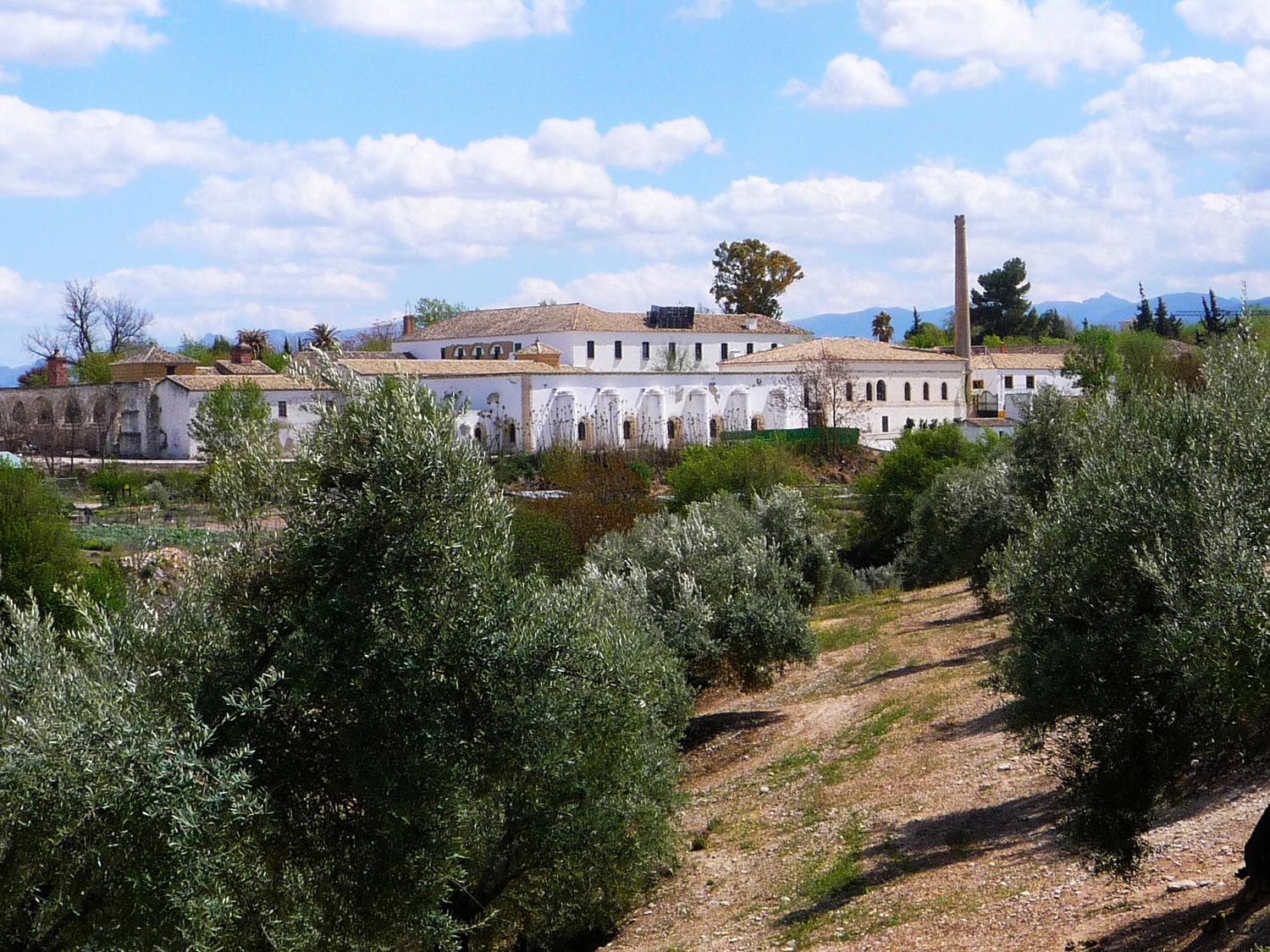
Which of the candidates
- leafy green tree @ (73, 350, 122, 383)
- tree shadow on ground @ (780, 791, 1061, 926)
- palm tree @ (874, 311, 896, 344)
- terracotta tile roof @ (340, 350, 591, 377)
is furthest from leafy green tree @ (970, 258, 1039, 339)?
tree shadow on ground @ (780, 791, 1061, 926)

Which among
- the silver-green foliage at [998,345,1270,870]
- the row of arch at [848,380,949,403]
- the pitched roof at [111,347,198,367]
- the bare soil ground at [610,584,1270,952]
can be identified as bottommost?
the bare soil ground at [610,584,1270,952]

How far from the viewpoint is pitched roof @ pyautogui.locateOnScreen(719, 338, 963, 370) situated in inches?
2901

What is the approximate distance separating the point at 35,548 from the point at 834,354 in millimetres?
49768

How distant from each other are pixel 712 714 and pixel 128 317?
86.2 meters

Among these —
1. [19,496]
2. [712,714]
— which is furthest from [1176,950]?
[19,496]

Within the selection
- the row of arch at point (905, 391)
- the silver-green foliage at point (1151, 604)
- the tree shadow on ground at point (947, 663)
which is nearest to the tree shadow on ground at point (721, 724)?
the tree shadow on ground at point (947, 663)

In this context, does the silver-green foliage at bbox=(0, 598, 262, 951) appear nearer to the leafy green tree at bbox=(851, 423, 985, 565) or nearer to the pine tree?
the leafy green tree at bbox=(851, 423, 985, 565)

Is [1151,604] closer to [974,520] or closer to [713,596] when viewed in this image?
[713,596]

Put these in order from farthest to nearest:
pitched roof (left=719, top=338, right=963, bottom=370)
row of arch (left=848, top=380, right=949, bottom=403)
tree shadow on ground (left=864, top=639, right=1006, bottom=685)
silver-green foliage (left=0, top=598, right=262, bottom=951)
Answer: row of arch (left=848, top=380, right=949, bottom=403), pitched roof (left=719, top=338, right=963, bottom=370), tree shadow on ground (left=864, top=639, right=1006, bottom=685), silver-green foliage (left=0, top=598, right=262, bottom=951)

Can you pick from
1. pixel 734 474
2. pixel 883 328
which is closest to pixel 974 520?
pixel 734 474

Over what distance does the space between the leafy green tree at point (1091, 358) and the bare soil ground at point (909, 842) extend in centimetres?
3721

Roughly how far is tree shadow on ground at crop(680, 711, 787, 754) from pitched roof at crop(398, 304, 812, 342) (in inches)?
2031

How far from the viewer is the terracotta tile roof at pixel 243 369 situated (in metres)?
64.8

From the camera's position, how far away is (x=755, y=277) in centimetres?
9681
